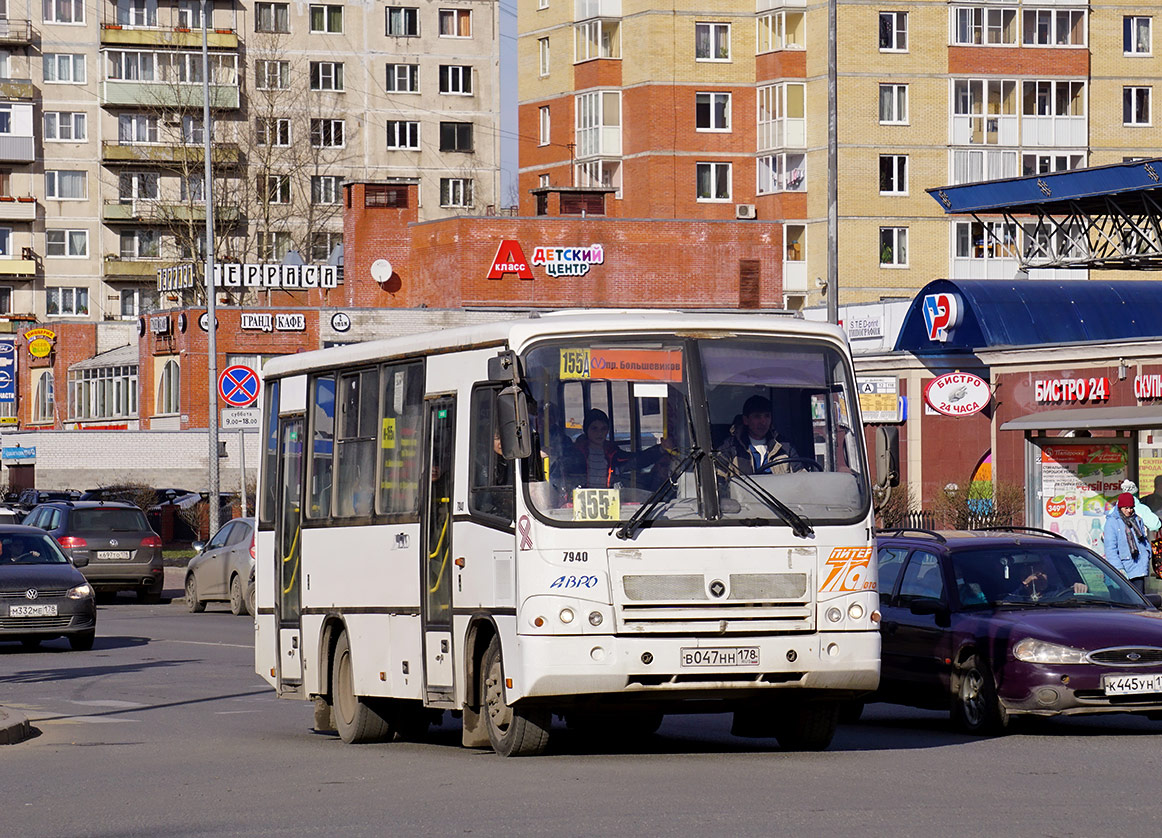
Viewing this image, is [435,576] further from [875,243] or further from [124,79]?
[124,79]

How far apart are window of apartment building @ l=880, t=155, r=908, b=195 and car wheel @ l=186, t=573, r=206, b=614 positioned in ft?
172

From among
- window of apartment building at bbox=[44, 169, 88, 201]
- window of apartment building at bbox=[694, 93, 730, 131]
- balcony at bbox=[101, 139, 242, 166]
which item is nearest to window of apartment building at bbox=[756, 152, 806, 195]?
window of apartment building at bbox=[694, 93, 730, 131]

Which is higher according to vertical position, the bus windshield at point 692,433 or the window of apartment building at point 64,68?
the window of apartment building at point 64,68

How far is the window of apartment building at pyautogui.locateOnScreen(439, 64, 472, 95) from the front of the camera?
102938 millimetres

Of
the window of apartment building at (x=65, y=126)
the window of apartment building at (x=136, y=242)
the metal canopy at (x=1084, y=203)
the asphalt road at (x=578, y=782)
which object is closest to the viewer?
the asphalt road at (x=578, y=782)

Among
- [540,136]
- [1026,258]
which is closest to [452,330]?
[1026,258]

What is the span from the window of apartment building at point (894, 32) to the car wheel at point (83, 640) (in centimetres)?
6165

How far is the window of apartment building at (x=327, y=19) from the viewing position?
101562 mm

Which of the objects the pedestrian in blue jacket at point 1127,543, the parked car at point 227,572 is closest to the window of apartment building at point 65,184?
the parked car at point 227,572

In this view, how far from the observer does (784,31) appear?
8531cm

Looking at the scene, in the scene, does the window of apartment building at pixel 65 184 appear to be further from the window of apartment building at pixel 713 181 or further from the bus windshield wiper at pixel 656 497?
the bus windshield wiper at pixel 656 497

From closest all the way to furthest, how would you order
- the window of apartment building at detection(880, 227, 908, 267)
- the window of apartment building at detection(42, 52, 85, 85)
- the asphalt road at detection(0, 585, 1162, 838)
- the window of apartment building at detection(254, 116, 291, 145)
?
the asphalt road at detection(0, 585, 1162, 838)
the window of apartment building at detection(880, 227, 908, 267)
the window of apartment building at detection(254, 116, 291, 145)
the window of apartment building at detection(42, 52, 85, 85)

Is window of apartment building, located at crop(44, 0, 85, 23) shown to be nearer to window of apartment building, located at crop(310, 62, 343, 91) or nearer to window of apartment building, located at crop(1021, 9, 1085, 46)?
window of apartment building, located at crop(310, 62, 343, 91)

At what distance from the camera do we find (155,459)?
7575cm
